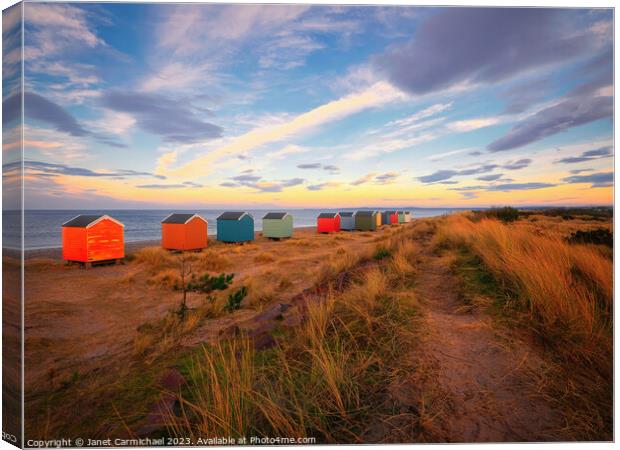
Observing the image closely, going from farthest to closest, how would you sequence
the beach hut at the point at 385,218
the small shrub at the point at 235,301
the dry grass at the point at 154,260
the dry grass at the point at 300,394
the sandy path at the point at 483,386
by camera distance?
the beach hut at the point at 385,218 → the dry grass at the point at 154,260 → the small shrub at the point at 235,301 → the dry grass at the point at 300,394 → the sandy path at the point at 483,386

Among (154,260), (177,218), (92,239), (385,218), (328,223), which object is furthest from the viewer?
(385,218)

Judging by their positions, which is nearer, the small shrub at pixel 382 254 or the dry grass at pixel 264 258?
the small shrub at pixel 382 254

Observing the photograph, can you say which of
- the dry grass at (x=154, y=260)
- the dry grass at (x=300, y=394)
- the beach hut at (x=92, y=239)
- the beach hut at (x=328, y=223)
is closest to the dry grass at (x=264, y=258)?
the dry grass at (x=154, y=260)

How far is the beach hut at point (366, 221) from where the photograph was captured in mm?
20844

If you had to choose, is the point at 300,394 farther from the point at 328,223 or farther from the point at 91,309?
the point at 328,223

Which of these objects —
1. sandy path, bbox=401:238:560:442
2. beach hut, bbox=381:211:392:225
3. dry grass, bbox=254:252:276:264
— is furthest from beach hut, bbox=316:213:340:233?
sandy path, bbox=401:238:560:442

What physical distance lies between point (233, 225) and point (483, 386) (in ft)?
42.1

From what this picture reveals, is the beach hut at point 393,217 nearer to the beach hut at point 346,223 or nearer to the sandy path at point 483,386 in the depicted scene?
the beach hut at point 346,223

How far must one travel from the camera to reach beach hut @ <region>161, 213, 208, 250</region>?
11672mm

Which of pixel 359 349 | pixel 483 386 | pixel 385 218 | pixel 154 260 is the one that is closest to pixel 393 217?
pixel 385 218

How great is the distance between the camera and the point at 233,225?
1385cm

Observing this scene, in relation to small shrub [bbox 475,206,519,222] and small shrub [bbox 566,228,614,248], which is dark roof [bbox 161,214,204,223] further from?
small shrub [bbox 566,228,614,248]

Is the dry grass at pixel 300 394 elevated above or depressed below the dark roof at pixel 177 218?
below

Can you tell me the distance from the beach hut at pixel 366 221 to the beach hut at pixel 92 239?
1549cm
